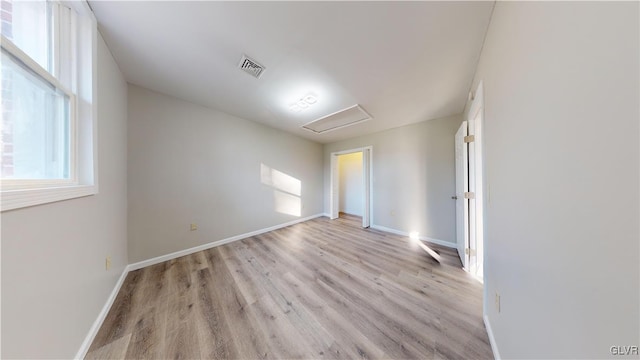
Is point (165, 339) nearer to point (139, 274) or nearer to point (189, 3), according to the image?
point (139, 274)

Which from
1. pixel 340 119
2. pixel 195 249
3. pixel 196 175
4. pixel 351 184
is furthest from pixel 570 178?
pixel 351 184

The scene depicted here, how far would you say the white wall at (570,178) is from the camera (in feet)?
1.29

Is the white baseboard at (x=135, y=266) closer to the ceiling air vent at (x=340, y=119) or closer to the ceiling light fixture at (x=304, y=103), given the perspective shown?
the ceiling air vent at (x=340, y=119)

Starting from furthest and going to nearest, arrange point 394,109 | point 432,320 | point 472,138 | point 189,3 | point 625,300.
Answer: point 394,109 < point 472,138 < point 432,320 < point 189,3 < point 625,300

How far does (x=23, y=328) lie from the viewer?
2.46 feet

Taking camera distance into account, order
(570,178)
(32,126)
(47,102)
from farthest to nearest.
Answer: (47,102) < (32,126) < (570,178)

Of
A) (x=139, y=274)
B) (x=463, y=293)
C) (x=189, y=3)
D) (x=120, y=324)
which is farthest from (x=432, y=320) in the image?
(x=139, y=274)

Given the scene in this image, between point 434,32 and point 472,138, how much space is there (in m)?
1.22

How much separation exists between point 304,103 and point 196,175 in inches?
76.8

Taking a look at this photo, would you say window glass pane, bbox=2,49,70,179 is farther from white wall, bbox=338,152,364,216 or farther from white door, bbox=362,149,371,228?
white wall, bbox=338,152,364,216

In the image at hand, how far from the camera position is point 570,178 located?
543mm

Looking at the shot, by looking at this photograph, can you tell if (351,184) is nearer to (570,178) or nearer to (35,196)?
(570,178)

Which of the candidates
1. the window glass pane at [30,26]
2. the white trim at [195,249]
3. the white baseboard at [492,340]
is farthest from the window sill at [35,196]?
the white baseboard at [492,340]

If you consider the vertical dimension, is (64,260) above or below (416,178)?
below
